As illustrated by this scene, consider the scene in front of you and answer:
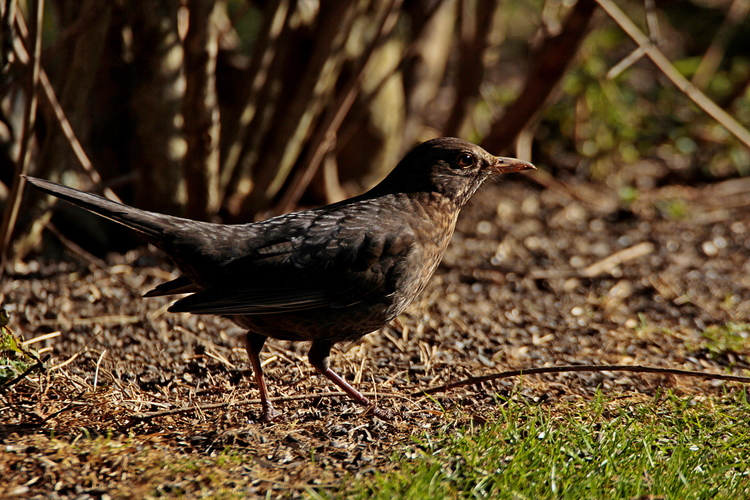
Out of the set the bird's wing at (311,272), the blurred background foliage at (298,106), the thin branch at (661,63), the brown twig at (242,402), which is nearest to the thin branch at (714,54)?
the blurred background foliage at (298,106)

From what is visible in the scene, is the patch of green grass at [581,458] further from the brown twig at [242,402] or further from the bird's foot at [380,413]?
the brown twig at [242,402]

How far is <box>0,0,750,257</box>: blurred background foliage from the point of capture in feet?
15.8

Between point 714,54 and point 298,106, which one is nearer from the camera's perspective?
point 298,106

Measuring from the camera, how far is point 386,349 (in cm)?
467

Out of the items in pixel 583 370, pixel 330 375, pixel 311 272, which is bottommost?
pixel 330 375

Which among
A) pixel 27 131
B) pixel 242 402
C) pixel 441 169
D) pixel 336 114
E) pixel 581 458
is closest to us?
pixel 581 458

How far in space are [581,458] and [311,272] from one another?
142cm

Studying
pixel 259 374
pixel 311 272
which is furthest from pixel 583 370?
pixel 259 374

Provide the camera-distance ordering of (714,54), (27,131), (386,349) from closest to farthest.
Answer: (27,131)
(386,349)
(714,54)

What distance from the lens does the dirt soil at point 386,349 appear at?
3303 mm

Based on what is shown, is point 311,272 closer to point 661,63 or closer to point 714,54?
point 661,63

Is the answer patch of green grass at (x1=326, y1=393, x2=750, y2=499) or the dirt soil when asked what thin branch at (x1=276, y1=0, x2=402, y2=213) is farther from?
patch of green grass at (x1=326, y1=393, x2=750, y2=499)

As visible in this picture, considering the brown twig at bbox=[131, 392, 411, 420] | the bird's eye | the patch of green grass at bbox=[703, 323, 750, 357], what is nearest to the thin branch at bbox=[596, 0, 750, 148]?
the bird's eye

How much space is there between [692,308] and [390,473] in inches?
121
